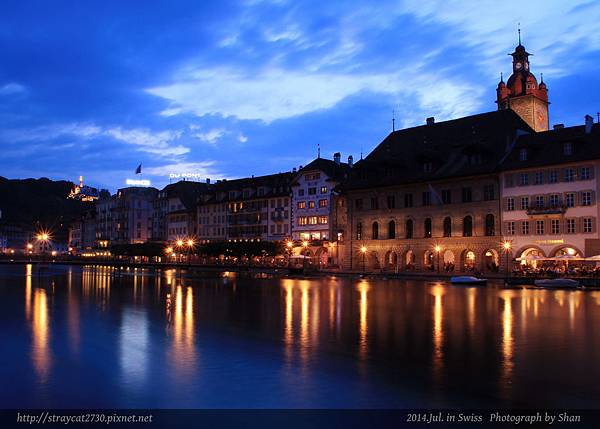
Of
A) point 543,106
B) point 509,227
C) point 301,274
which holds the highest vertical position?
point 543,106

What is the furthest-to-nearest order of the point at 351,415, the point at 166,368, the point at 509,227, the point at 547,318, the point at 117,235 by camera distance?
the point at 117,235 < the point at 509,227 < the point at 547,318 < the point at 166,368 < the point at 351,415

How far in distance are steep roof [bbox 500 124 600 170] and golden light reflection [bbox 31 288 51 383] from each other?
4816 centimetres

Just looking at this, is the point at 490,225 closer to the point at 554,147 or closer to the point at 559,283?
the point at 554,147

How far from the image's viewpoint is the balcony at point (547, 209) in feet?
195

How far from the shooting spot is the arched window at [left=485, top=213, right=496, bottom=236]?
66.1 m

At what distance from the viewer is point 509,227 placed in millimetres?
64312

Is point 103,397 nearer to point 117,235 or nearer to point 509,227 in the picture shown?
point 509,227

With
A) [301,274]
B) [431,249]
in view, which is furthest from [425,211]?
[301,274]

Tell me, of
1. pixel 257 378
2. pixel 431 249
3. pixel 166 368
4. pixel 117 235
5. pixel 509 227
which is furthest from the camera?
pixel 117 235

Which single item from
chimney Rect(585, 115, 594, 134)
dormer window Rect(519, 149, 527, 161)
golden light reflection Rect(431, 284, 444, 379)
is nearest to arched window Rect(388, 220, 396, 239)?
dormer window Rect(519, 149, 527, 161)

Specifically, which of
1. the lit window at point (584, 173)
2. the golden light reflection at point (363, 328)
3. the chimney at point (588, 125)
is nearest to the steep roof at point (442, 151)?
the chimney at point (588, 125)

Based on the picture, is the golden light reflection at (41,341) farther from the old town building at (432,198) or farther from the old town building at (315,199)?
the old town building at (315,199)

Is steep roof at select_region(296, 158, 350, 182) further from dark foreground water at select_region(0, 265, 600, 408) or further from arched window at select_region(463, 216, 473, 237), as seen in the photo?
dark foreground water at select_region(0, 265, 600, 408)

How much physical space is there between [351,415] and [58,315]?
20349mm
